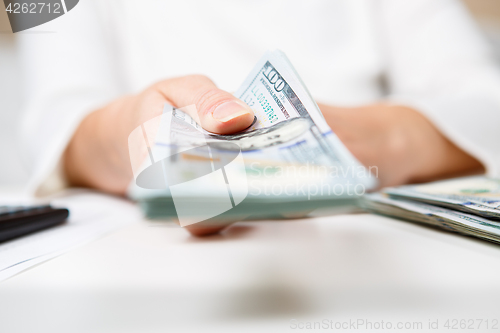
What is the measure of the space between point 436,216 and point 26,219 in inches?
17.4

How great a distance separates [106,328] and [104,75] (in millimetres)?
887

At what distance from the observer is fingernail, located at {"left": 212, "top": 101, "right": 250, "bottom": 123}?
0.94ft

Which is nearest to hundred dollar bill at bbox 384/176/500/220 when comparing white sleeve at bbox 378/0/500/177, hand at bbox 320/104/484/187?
hand at bbox 320/104/484/187

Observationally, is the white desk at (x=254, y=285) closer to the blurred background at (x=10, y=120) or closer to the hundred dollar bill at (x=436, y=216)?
the hundred dollar bill at (x=436, y=216)

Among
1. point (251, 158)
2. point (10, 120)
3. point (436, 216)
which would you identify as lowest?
point (436, 216)

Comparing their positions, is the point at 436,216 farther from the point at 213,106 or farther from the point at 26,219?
the point at 26,219

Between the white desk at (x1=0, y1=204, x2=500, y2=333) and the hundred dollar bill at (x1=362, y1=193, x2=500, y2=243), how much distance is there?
13mm

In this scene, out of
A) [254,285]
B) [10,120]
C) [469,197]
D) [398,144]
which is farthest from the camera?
[10,120]

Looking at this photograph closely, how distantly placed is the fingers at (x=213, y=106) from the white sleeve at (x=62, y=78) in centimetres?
A: 49

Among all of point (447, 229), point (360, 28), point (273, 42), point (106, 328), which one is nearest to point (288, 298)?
point (106, 328)

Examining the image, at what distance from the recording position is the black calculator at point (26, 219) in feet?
1.12

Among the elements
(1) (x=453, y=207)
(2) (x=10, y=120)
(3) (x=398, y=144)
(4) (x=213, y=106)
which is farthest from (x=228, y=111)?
(2) (x=10, y=120)

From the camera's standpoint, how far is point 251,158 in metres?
0.30

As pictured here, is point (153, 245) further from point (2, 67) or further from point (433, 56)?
point (2, 67)
